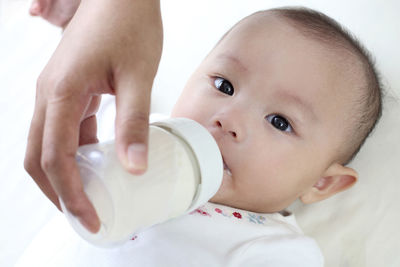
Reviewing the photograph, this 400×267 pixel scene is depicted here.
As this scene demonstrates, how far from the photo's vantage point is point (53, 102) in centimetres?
74

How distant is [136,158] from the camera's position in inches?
26.3

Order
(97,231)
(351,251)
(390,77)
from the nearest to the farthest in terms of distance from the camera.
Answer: (97,231) → (351,251) → (390,77)

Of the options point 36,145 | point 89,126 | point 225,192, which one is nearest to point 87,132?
point 89,126

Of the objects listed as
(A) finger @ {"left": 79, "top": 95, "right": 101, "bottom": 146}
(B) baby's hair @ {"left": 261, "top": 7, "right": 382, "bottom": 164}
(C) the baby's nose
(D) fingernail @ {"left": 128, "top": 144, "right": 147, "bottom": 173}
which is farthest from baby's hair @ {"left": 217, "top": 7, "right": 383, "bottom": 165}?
(D) fingernail @ {"left": 128, "top": 144, "right": 147, "bottom": 173}

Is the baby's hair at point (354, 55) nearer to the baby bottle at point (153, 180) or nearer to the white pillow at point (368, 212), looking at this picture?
the white pillow at point (368, 212)

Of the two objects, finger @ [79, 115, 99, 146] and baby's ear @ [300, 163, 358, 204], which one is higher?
finger @ [79, 115, 99, 146]

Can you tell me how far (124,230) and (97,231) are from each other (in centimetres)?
5

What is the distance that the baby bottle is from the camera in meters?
0.71

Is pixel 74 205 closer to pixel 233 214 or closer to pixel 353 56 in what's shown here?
pixel 233 214

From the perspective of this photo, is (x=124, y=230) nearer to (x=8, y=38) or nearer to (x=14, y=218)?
(x=14, y=218)

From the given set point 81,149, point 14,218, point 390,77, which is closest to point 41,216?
point 14,218

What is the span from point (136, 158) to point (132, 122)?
62 millimetres

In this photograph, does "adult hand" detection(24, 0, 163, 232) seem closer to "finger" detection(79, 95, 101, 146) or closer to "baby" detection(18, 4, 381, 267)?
"finger" detection(79, 95, 101, 146)

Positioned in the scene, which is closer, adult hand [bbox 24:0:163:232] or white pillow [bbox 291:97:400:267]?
adult hand [bbox 24:0:163:232]
